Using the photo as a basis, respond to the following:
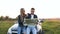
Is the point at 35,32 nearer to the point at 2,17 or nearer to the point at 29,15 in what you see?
the point at 29,15

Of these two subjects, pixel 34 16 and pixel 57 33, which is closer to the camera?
pixel 34 16

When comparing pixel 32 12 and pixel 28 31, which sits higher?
pixel 32 12

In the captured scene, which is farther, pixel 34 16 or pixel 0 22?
pixel 0 22

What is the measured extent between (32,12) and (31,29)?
0.58 meters

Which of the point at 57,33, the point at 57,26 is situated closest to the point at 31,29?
the point at 57,33

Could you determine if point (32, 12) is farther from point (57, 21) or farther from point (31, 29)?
point (57, 21)

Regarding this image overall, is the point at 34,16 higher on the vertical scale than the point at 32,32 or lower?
higher

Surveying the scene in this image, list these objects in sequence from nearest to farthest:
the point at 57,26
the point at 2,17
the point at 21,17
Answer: the point at 21,17 < the point at 57,26 < the point at 2,17

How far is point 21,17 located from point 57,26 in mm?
6273

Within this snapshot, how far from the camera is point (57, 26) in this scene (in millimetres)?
13906

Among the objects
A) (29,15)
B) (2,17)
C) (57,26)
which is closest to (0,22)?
(2,17)

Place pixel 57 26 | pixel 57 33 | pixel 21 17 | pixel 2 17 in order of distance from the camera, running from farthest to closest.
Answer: pixel 2 17 → pixel 57 26 → pixel 57 33 → pixel 21 17

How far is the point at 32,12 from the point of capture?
8148mm

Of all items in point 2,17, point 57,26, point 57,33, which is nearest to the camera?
point 57,33
